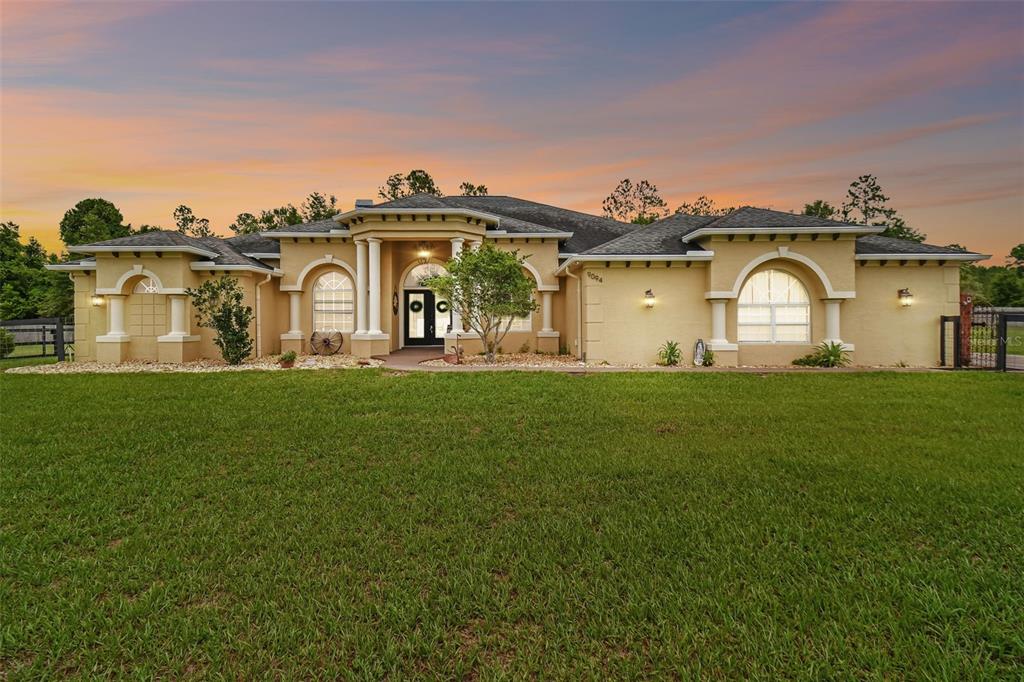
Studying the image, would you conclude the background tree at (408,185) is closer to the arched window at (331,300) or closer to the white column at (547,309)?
the arched window at (331,300)

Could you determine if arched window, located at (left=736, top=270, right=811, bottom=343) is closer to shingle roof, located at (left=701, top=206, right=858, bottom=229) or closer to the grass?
shingle roof, located at (left=701, top=206, right=858, bottom=229)

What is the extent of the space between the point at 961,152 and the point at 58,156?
33.3 metres

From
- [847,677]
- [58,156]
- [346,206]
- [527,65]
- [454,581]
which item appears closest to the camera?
[847,677]

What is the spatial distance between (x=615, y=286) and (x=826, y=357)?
635 centimetres

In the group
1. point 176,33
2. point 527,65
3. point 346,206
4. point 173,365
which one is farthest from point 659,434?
point 346,206

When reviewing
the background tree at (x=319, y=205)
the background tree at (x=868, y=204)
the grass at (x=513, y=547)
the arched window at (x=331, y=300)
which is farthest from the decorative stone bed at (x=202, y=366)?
the background tree at (x=868, y=204)

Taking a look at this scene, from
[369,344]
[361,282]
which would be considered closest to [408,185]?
[361,282]

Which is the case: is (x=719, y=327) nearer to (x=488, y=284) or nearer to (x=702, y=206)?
(x=488, y=284)

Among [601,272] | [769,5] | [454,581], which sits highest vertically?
[769,5]

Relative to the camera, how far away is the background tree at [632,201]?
134 ft

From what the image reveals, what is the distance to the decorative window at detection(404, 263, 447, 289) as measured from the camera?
1773cm

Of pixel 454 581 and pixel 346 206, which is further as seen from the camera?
pixel 346 206

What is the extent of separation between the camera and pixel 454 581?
272cm

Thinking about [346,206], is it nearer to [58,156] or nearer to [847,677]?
[58,156]
